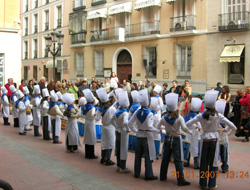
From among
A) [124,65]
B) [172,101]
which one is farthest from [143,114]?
[124,65]

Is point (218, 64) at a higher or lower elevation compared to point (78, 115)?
higher

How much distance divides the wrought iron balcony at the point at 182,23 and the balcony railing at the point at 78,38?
10.5m

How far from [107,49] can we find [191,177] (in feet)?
68.7

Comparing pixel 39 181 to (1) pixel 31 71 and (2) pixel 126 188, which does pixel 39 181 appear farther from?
(1) pixel 31 71

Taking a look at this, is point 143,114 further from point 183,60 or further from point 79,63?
point 79,63

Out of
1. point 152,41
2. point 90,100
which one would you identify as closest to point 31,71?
point 152,41

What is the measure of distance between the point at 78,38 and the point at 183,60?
12517 mm

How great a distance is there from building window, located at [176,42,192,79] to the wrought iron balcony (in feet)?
3.58

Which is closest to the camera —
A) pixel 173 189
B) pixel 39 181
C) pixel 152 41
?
pixel 173 189

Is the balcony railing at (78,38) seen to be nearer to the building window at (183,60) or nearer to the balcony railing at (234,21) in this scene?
the building window at (183,60)

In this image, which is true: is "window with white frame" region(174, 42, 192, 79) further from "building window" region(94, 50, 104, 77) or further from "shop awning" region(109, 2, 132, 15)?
"building window" region(94, 50, 104, 77)

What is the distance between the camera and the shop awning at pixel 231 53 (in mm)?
17688

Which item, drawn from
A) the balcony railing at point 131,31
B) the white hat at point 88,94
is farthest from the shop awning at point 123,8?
the white hat at point 88,94

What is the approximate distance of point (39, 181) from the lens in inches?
261
